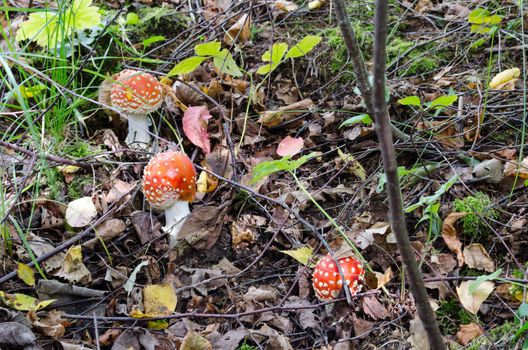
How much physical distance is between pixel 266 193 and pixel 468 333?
4.49 ft

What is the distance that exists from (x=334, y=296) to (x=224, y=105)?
5.41 feet

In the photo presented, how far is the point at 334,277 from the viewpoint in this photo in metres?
2.75

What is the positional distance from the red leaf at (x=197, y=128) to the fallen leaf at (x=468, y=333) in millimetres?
1784

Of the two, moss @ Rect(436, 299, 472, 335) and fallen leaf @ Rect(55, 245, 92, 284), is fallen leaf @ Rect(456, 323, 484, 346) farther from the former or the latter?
fallen leaf @ Rect(55, 245, 92, 284)

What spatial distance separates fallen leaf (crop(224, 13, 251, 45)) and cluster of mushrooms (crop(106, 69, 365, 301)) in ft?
Answer: 2.97

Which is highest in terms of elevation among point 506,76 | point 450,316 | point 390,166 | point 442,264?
point 390,166

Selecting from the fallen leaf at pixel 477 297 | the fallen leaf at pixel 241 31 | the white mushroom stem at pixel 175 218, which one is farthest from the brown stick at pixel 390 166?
the fallen leaf at pixel 241 31

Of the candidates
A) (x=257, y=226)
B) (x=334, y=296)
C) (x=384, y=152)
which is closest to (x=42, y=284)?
(x=257, y=226)

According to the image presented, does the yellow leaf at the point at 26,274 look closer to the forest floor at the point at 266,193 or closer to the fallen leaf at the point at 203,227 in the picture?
the forest floor at the point at 266,193

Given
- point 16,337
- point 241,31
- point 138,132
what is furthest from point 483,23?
point 16,337

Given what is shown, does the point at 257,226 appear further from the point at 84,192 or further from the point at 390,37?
the point at 390,37

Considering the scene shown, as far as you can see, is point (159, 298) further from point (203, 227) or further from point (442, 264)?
point (442, 264)

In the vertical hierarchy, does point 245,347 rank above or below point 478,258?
below

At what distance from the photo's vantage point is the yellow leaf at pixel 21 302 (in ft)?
8.60
